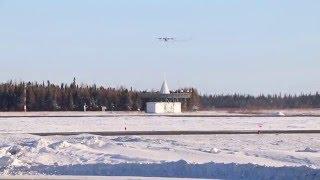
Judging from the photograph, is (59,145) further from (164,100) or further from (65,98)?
(65,98)

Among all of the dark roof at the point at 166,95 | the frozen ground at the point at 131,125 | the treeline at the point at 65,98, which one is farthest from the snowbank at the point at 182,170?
the treeline at the point at 65,98

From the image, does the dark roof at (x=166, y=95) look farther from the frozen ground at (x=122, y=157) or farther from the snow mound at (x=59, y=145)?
the snow mound at (x=59, y=145)

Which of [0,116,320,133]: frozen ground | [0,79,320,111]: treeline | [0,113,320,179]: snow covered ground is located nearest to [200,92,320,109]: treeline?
[0,79,320,111]: treeline

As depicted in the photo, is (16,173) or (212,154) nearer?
(16,173)

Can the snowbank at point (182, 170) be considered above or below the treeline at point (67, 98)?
below

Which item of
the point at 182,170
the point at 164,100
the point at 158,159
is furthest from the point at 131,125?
the point at 164,100

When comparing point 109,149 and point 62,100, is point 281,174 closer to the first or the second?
point 109,149

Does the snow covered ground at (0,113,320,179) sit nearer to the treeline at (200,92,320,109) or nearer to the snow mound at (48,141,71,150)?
the snow mound at (48,141,71,150)

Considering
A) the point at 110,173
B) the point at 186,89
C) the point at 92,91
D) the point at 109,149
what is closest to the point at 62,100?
the point at 92,91
